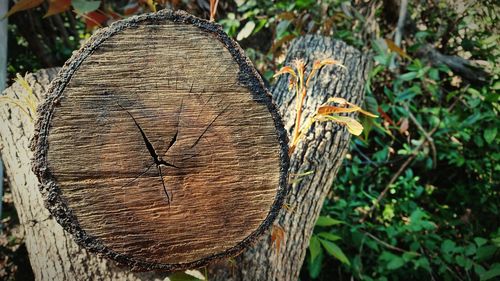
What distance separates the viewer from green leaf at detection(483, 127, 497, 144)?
2341mm

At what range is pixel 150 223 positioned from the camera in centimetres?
100

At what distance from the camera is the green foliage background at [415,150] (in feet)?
7.72

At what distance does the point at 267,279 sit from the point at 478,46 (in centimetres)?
212

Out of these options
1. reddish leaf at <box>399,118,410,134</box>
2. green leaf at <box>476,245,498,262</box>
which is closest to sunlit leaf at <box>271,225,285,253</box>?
green leaf at <box>476,245,498,262</box>

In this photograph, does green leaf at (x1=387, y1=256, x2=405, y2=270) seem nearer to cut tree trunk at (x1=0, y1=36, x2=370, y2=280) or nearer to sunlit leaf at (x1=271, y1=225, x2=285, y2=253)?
cut tree trunk at (x1=0, y1=36, x2=370, y2=280)

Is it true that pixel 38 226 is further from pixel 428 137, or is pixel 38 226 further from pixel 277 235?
pixel 428 137

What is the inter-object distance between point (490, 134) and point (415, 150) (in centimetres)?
41

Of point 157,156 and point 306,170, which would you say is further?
point 306,170

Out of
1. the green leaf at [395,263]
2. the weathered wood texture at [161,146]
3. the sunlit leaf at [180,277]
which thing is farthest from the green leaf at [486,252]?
the sunlit leaf at [180,277]

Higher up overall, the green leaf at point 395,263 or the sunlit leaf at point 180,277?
the sunlit leaf at point 180,277

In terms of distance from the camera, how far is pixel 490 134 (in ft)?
7.73

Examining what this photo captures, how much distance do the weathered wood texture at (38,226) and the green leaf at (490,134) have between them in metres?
1.90

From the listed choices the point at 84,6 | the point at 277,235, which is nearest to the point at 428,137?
the point at 277,235

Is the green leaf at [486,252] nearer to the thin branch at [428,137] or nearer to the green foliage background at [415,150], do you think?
the green foliage background at [415,150]
